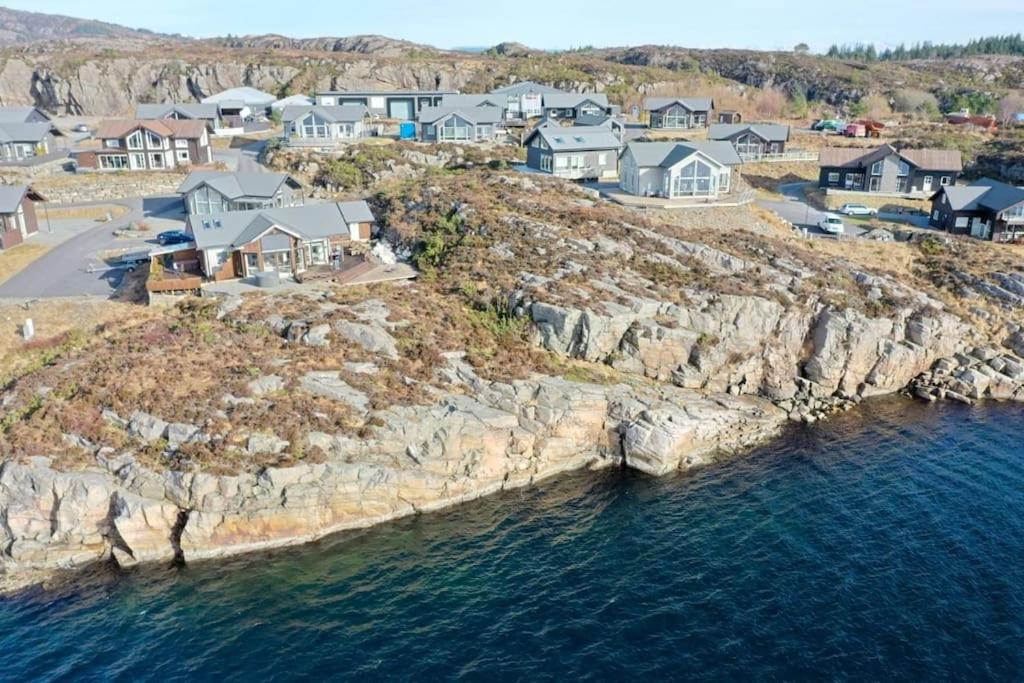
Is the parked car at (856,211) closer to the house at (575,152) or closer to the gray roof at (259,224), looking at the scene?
the house at (575,152)

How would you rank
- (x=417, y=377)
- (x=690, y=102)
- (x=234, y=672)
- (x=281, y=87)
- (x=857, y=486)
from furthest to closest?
(x=281, y=87), (x=690, y=102), (x=417, y=377), (x=857, y=486), (x=234, y=672)

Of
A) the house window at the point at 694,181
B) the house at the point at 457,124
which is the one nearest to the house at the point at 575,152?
the house window at the point at 694,181

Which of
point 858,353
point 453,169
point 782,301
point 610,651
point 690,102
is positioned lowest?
point 610,651

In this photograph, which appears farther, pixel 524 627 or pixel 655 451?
pixel 655 451

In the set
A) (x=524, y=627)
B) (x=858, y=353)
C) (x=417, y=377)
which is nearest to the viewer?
(x=524, y=627)

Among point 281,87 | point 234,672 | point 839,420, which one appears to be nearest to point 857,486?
point 839,420

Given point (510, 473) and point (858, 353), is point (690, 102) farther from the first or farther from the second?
point (510, 473)

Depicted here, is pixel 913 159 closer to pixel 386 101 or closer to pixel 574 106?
pixel 574 106

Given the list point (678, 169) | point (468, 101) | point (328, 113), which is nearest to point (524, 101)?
point (468, 101)
